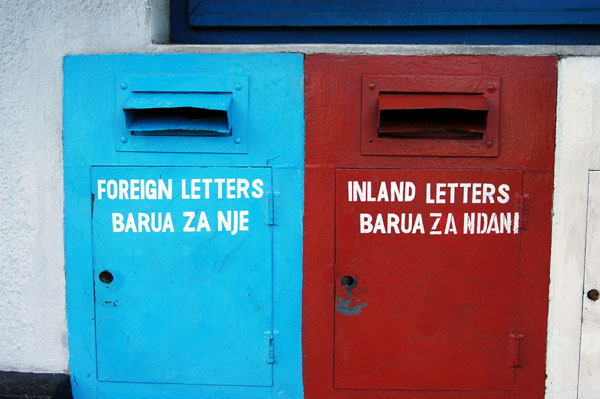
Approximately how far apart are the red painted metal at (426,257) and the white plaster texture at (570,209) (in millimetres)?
50

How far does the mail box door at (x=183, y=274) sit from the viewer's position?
2.04 meters

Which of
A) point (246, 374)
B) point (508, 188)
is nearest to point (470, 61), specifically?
point (508, 188)

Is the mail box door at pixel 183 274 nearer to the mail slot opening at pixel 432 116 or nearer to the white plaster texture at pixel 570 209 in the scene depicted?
the mail slot opening at pixel 432 116

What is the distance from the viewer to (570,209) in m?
2.03

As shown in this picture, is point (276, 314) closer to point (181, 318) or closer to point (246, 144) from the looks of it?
point (181, 318)

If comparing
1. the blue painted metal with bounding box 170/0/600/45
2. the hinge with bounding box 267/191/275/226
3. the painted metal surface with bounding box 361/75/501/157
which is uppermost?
the blue painted metal with bounding box 170/0/600/45

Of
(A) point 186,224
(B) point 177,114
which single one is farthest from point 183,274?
(B) point 177,114

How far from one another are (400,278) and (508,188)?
64 centimetres

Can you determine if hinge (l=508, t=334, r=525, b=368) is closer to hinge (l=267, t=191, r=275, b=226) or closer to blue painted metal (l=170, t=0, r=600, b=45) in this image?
hinge (l=267, t=191, r=275, b=226)

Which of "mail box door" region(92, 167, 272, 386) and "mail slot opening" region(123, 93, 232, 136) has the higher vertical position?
"mail slot opening" region(123, 93, 232, 136)

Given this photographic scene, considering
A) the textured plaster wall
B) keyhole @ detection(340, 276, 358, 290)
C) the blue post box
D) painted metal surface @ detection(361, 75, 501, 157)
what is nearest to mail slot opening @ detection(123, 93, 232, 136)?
the blue post box

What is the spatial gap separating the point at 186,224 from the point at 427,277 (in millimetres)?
1142

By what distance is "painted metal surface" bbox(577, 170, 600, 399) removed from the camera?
2025 millimetres

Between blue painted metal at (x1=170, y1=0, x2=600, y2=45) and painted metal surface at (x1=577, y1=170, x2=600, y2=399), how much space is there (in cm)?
81
